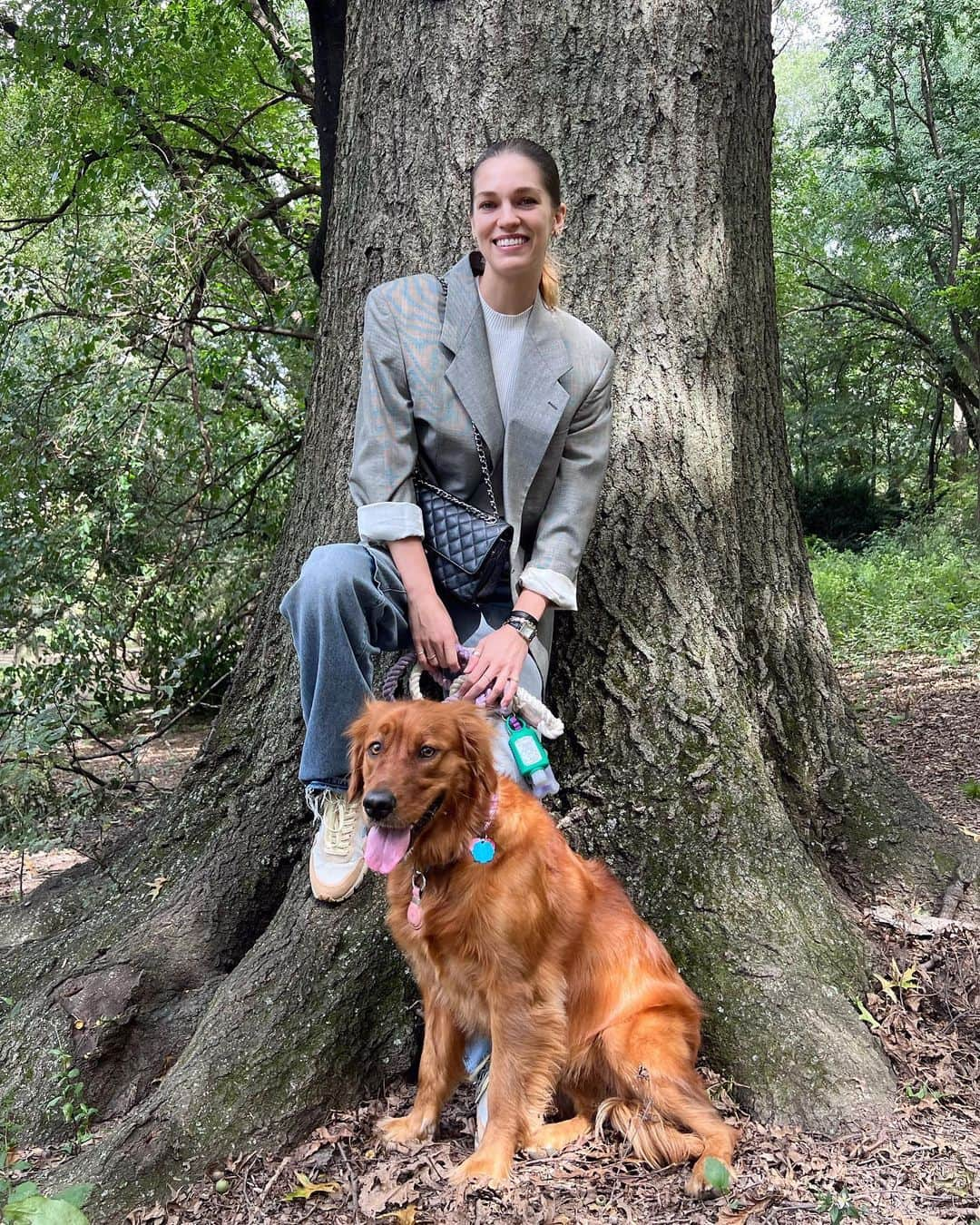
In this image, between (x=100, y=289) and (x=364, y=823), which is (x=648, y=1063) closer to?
(x=364, y=823)

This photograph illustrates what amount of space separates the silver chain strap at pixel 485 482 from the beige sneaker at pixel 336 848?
981mm

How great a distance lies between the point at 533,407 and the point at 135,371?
11.5ft

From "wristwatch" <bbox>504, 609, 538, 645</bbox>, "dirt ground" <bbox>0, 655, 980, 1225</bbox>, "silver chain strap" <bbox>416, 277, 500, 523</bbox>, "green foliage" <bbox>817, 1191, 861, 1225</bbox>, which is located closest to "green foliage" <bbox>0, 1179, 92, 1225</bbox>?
"dirt ground" <bbox>0, 655, 980, 1225</bbox>

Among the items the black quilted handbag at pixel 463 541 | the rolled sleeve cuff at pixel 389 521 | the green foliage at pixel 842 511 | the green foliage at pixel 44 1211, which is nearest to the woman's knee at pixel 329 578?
the rolled sleeve cuff at pixel 389 521

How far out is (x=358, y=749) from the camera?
110 inches

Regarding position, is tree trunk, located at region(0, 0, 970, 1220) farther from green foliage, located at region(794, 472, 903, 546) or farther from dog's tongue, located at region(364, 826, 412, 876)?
green foliage, located at region(794, 472, 903, 546)

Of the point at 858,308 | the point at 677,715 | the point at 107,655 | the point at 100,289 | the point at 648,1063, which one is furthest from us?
the point at 858,308

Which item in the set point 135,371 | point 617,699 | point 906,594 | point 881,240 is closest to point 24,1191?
point 617,699

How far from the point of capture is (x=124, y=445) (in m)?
5.69

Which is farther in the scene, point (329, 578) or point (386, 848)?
point (329, 578)

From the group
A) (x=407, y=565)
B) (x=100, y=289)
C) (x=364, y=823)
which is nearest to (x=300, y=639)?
(x=407, y=565)

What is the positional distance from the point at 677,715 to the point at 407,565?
3.76ft

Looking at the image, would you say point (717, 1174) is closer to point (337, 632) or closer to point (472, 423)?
point (337, 632)

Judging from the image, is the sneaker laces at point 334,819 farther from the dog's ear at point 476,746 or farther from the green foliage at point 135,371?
the green foliage at point 135,371
